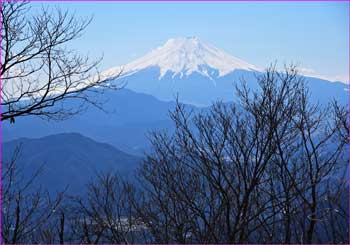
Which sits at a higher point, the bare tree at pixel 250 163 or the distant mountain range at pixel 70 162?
the distant mountain range at pixel 70 162

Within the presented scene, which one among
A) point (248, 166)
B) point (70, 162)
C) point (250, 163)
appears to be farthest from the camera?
Answer: point (70, 162)

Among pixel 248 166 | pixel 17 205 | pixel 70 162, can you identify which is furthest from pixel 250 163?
pixel 70 162

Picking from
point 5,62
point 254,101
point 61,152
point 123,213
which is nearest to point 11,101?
point 5,62

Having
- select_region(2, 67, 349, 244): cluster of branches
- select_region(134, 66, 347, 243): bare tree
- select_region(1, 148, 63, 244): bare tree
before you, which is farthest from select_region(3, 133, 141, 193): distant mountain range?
select_region(134, 66, 347, 243): bare tree

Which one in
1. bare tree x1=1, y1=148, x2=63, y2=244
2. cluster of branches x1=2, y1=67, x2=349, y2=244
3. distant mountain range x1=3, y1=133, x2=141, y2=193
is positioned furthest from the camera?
distant mountain range x1=3, y1=133, x2=141, y2=193

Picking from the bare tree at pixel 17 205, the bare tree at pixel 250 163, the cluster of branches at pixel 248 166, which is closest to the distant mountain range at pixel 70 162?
the bare tree at pixel 17 205

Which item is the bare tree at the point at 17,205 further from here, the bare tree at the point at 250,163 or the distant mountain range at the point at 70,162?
the distant mountain range at the point at 70,162

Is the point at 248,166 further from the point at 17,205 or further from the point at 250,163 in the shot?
the point at 17,205

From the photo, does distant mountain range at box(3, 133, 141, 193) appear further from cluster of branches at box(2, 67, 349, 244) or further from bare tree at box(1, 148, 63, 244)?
cluster of branches at box(2, 67, 349, 244)

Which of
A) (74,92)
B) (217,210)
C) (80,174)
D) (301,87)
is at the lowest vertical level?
(217,210)

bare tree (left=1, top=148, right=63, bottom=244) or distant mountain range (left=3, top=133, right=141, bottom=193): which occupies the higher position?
distant mountain range (left=3, top=133, right=141, bottom=193)

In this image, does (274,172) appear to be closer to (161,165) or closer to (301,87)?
(301,87)
